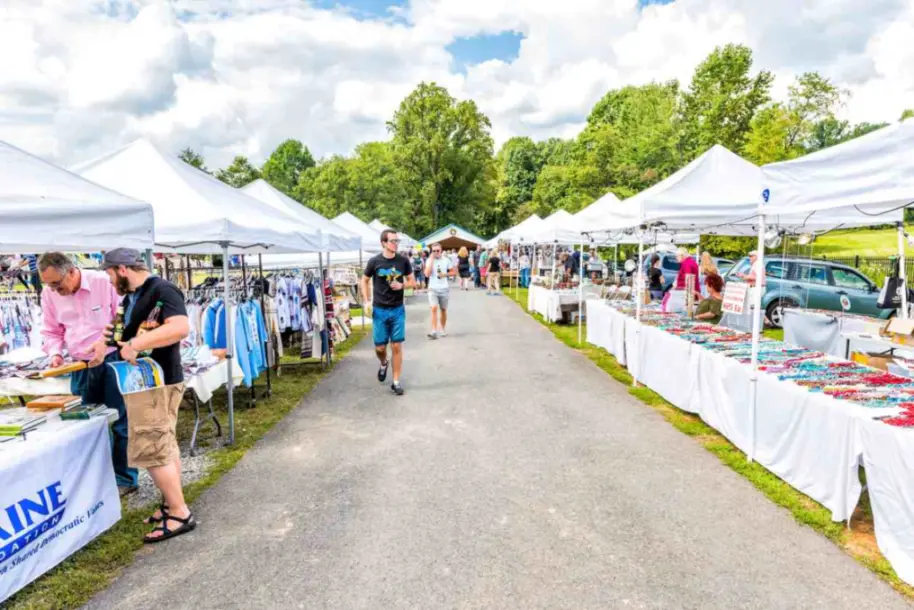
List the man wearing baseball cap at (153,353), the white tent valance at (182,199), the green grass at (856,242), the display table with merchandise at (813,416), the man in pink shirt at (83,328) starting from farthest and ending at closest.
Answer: the green grass at (856,242)
the white tent valance at (182,199)
the man in pink shirt at (83,328)
the man wearing baseball cap at (153,353)
the display table with merchandise at (813,416)

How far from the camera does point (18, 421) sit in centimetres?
324

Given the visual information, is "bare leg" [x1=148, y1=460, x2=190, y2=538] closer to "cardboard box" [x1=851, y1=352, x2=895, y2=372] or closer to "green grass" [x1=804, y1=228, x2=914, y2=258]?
"cardboard box" [x1=851, y1=352, x2=895, y2=372]

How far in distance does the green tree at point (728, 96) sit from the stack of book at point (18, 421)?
103 ft

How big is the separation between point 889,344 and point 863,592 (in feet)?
14.3

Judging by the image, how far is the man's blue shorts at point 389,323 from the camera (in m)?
6.71

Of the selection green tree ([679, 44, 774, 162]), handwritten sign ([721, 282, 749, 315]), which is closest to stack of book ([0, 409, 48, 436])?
handwritten sign ([721, 282, 749, 315])

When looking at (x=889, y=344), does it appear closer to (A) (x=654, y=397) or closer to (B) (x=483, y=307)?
(A) (x=654, y=397)

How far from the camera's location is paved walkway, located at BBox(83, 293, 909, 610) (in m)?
2.85

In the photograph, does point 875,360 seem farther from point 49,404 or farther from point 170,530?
point 49,404

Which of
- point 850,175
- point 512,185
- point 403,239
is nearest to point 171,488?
point 850,175

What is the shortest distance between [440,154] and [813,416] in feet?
156

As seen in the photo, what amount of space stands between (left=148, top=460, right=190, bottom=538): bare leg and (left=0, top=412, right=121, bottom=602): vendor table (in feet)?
1.15

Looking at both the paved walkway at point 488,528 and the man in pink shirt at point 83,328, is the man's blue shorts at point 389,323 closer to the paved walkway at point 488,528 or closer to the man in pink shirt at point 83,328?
the paved walkway at point 488,528

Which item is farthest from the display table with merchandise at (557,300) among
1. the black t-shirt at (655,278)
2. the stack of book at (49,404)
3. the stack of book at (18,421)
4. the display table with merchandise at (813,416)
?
the stack of book at (18,421)
